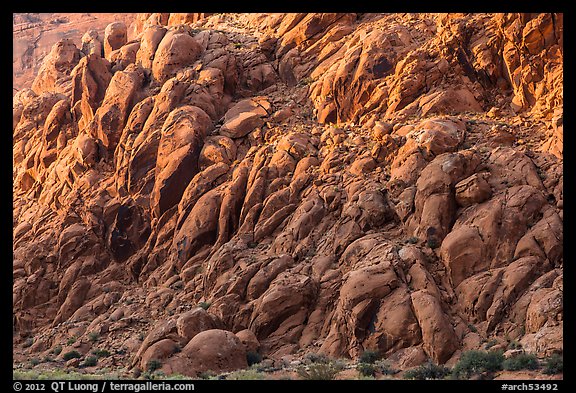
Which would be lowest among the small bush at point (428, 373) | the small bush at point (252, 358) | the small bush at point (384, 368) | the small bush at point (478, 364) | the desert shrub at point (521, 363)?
the small bush at point (252, 358)

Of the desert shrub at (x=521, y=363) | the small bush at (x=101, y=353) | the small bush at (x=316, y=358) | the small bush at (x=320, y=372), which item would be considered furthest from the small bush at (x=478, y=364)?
the small bush at (x=101, y=353)

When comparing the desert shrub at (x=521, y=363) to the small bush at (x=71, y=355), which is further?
the small bush at (x=71, y=355)

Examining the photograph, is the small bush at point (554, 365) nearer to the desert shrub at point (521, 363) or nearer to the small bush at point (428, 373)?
the desert shrub at point (521, 363)

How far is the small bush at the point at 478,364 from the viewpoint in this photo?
20.2 m

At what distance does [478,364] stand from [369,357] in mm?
4143

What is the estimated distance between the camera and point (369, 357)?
76.5 ft

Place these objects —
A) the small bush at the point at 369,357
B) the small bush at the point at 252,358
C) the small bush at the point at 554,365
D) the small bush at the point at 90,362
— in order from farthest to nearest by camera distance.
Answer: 1. the small bush at the point at 90,362
2. the small bush at the point at 252,358
3. the small bush at the point at 369,357
4. the small bush at the point at 554,365

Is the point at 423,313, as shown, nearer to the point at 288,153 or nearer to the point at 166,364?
the point at 166,364

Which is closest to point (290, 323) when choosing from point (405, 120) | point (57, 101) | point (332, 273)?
point (332, 273)

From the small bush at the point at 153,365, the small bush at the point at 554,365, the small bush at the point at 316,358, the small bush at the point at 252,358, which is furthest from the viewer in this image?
the small bush at the point at 252,358

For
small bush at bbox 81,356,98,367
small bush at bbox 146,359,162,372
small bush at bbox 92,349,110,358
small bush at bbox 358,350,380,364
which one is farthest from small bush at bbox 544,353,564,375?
small bush at bbox 81,356,98,367

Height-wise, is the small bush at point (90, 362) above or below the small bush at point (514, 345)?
below

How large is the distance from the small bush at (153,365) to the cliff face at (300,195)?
7.5 inches

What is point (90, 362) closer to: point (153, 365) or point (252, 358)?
point (153, 365)
